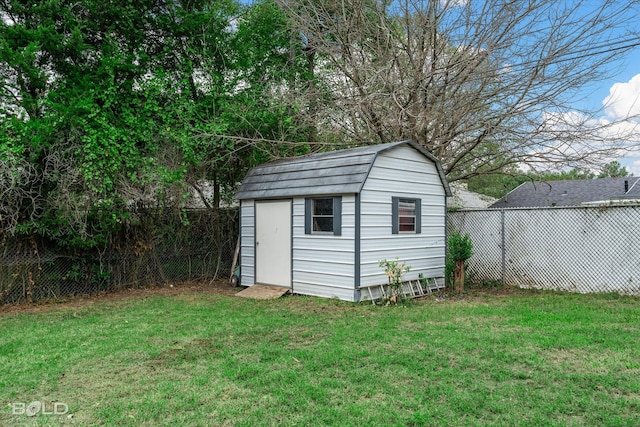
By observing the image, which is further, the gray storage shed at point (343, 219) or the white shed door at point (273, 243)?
the white shed door at point (273, 243)

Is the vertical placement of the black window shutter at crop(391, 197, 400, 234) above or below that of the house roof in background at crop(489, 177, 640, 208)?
below

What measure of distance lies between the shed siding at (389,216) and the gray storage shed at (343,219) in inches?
0.7

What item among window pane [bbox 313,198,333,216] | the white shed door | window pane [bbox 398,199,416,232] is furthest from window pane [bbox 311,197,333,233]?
window pane [bbox 398,199,416,232]

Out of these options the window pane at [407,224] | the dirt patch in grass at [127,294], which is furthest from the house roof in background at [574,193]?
the dirt patch in grass at [127,294]

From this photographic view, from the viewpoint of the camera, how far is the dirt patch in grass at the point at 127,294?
23.0ft

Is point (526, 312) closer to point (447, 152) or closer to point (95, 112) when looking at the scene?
point (447, 152)

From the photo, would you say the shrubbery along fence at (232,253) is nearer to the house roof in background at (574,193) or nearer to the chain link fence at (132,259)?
the chain link fence at (132,259)

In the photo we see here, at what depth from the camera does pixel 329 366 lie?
3.98m

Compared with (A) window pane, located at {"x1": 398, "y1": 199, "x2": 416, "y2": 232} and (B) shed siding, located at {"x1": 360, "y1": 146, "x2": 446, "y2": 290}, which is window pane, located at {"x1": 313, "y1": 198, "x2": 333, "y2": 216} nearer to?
(B) shed siding, located at {"x1": 360, "y1": 146, "x2": 446, "y2": 290}

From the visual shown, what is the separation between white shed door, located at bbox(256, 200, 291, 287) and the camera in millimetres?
8250

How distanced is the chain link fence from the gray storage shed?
107 cm

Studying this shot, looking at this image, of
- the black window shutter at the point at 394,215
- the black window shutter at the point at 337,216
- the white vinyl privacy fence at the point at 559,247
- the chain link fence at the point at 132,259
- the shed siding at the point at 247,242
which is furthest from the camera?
the shed siding at the point at 247,242

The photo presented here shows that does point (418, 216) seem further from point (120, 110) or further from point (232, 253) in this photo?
point (120, 110)

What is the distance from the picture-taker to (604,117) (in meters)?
9.25
